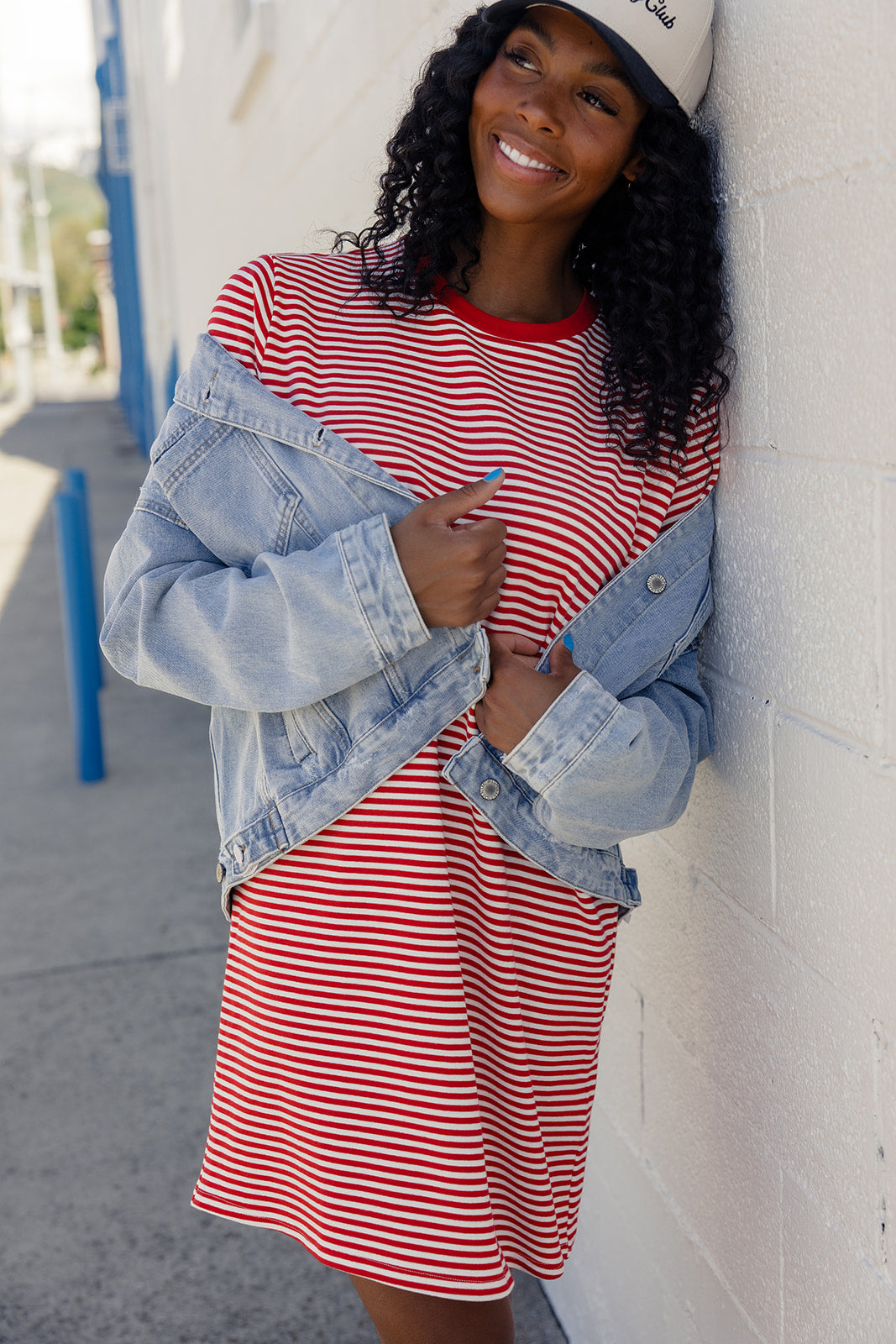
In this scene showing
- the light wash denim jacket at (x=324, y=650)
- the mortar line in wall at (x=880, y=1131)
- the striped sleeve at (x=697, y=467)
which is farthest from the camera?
the striped sleeve at (x=697, y=467)

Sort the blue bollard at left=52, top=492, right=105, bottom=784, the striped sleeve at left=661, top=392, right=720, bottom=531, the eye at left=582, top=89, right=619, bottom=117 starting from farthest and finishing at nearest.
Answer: the blue bollard at left=52, top=492, right=105, bottom=784
the striped sleeve at left=661, top=392, right=720, bottom=531
the eye at left=582, top=89, right=619, bottom=117

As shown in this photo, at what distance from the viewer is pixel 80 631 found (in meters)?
5.18

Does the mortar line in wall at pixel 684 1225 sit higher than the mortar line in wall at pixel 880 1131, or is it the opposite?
the mortar line in wall at pixel 880 1131

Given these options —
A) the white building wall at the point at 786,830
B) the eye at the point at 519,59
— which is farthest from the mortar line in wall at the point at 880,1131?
the eye at the point at 519,59

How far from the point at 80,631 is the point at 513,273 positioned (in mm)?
3819

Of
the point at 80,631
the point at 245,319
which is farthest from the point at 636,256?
the point at 80,631

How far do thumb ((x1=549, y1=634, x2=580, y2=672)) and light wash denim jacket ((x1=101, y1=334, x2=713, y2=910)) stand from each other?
0.02 meters

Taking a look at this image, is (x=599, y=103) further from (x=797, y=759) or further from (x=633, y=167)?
(x=797, y=759)

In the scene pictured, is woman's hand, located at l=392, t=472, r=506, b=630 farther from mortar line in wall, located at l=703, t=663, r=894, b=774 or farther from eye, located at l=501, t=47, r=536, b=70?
eye, located at l=501, t=47, r=536, b=70

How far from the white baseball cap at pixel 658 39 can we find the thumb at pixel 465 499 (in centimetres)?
52

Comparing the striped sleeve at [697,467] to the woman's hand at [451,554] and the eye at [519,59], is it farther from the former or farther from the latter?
the eye at [519,59]

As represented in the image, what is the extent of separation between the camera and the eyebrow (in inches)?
61.0

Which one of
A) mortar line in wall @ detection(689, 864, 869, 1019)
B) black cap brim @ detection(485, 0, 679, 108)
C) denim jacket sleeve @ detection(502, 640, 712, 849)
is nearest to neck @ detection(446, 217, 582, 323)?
black cap brim @ detection(485, 0, 679, 108)

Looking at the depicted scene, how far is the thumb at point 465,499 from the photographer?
4.61 feet
